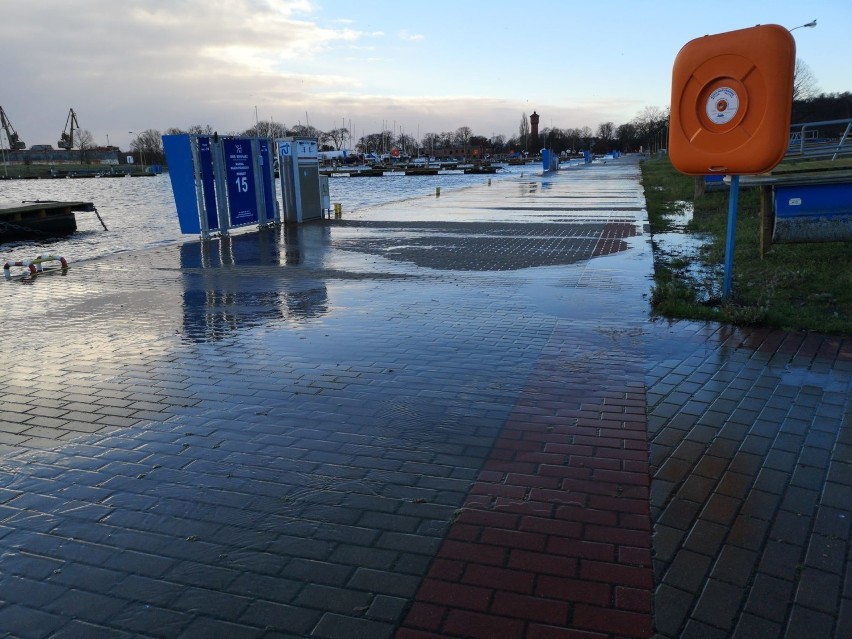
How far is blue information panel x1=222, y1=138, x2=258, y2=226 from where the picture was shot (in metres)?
15.6

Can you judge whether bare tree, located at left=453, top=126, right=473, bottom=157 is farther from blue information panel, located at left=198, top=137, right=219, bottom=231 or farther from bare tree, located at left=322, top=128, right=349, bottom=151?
blue information panel, located at left=198, top=137, right=219, bottom=231

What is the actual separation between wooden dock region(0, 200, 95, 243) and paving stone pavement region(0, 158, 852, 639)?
1560 centimetres

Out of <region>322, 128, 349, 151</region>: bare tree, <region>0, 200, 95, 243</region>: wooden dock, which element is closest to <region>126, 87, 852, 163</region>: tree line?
<region>322, 128, 349, 151</region>: bare tree

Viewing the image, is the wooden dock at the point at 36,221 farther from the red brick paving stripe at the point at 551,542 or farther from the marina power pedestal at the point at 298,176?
the red brick paving stripe at the point at 551,542

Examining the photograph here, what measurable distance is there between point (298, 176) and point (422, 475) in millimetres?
15579

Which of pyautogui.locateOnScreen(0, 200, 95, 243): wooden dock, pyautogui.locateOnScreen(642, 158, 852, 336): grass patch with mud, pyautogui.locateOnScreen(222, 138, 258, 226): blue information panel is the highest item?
pyautogui.locateOnScreen(222, 138, 258, 226): blue information panel

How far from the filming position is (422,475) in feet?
12.6

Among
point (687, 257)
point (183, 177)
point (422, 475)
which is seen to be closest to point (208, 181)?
point (183, 177)

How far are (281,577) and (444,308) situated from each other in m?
5.18

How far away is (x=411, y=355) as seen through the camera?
6.06 meters

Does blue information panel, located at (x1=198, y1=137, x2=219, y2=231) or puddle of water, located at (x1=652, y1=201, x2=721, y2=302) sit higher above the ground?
blue information panel, located at (x1=198, y1=137, x2=219, y2=231)

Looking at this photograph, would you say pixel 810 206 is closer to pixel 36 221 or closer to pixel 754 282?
pixel 754 282

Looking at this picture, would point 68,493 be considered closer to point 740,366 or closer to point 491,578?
point 491,578

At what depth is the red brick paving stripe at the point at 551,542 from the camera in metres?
2.64
